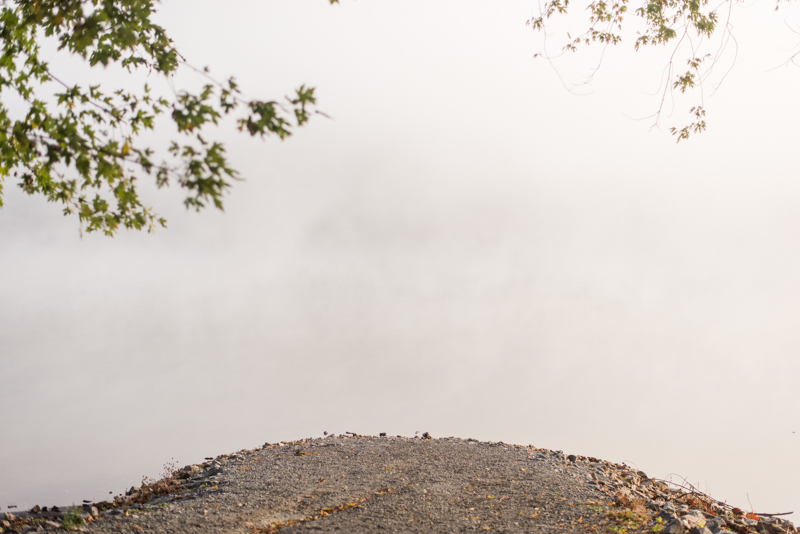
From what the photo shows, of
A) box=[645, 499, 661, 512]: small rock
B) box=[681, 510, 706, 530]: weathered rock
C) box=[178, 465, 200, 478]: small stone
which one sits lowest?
Result: box=[178, 465, 200, 478]: small stone

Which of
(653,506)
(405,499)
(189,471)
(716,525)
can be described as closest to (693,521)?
(716,525)

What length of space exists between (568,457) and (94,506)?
9.56 m

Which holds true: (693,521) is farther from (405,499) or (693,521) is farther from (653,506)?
(405,499)

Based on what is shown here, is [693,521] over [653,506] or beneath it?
beneath

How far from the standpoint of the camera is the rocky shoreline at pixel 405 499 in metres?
7.20

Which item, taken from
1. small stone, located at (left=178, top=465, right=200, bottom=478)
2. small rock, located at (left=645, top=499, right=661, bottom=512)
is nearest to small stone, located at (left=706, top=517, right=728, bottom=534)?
small rock, located at (left=645, top=499, right=661, bottom=512)

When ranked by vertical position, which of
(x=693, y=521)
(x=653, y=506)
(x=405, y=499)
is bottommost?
(x=405, y=499)

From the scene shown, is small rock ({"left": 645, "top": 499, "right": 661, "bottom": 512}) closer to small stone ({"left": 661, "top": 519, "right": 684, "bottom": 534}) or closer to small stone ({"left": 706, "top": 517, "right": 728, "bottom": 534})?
small stone ({"left": 706, "top": 517, "right": 728, "bottom": 534})

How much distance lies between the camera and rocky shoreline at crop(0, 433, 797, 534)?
7203 millimetres

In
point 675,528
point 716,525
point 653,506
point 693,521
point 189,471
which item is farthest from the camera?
point 189,471

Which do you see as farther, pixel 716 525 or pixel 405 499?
pixel 405 499

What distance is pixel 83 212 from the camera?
5.17 metres

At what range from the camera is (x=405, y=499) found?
821 centimetres

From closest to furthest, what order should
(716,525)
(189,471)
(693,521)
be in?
(693,521) → (716,525) → (189,471)
